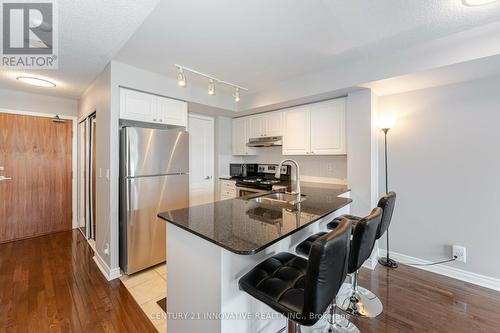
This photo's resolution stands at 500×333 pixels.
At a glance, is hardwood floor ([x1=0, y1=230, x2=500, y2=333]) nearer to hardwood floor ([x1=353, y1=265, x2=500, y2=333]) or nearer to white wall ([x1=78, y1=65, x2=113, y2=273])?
hardwood floor ([x1=353, y1=265, x2=500, y2=333])

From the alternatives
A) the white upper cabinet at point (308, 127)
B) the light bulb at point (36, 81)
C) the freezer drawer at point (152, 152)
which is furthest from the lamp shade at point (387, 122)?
the light bulb at point (36, 81)

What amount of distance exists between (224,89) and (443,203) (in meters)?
3.37

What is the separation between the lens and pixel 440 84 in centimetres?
246

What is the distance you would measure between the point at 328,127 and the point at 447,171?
1.45 m

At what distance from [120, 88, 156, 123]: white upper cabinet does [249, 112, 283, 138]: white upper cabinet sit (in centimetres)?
179

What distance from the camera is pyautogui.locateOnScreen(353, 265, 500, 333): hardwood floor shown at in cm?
172

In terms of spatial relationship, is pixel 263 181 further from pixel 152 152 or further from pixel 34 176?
pixel 34 176

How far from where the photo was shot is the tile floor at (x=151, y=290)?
1.81m

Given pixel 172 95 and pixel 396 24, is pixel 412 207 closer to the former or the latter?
pixel 396 24

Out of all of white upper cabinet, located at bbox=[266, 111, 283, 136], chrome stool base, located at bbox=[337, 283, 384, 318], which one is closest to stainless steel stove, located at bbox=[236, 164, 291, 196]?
white upper cabinet, located at bbox=[266, 111, 283, 136]

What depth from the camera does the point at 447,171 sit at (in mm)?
2486

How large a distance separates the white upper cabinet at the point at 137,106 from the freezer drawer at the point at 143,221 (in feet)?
2.57

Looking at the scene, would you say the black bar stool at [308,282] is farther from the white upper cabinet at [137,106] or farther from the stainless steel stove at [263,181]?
the white upper cabinet at [137,106]

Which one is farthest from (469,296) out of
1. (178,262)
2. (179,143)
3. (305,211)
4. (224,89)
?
(224,89)
